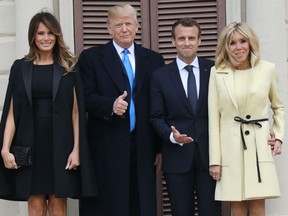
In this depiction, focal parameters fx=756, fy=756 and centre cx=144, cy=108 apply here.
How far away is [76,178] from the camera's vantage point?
5.50 metres

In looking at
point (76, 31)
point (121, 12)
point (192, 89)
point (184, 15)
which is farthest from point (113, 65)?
point (184, 15)

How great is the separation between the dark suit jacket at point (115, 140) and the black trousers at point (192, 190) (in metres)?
0.28

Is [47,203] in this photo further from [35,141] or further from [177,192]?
[177,192]

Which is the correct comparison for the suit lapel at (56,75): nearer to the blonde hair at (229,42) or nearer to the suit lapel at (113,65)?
the suit lapel at (113,65)

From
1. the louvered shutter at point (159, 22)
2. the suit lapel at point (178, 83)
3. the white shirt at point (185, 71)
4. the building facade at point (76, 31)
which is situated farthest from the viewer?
the louvered shutter at point (159, 22)

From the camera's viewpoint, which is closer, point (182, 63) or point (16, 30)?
point (182, 63)

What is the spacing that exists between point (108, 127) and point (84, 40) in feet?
4.01

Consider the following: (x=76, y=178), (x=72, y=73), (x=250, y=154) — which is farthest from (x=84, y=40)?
(x=250, y=154)

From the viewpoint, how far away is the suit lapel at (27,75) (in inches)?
212

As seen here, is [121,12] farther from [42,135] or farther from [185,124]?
[42,135]

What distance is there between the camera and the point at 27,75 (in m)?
5.44

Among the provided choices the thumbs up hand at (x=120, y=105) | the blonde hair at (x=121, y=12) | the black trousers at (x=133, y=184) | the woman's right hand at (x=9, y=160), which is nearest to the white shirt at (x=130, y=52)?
the blonde hair at (x=121, y=12)

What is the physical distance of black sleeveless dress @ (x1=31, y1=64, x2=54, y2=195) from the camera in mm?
5426

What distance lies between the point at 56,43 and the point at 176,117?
1042mm
